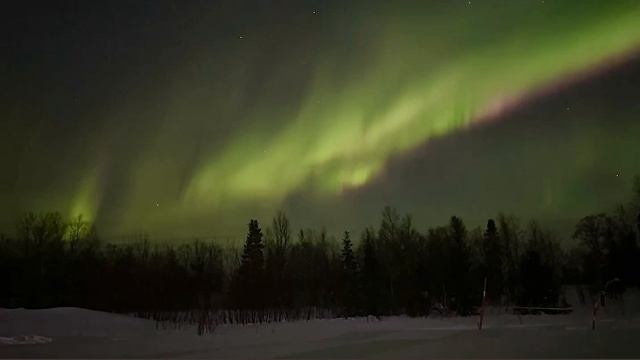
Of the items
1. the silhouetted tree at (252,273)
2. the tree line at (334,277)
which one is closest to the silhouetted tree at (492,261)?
the tree line at (334,277)

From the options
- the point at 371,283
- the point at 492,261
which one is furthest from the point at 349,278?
the point at 492,261

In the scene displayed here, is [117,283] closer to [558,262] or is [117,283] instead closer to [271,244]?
[271,244]

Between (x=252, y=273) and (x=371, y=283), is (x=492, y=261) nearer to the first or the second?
(x=371, y=283)

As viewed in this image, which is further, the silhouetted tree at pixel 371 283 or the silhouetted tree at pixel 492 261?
the silhouetted tree at pixel 492 261

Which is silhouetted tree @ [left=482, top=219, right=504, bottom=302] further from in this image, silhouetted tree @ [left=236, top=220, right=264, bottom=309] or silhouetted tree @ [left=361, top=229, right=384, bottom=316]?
silhouetted tree @ [left=236, top=220, right=264, bottom=309]

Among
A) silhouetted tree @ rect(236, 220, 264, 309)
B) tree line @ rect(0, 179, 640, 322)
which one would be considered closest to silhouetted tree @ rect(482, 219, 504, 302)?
tree line @ rect(0, 179, 640, 322)

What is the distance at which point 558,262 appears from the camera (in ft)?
Answer: 265

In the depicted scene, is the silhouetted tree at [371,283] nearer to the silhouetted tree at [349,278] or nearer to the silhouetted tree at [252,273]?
the silhouetted tree at [349,278]

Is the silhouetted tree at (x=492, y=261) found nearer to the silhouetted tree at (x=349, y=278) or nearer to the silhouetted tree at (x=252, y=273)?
the silhouetted tree at (x=349, y=278)

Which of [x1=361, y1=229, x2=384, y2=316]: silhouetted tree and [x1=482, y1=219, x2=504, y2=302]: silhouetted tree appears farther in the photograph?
[x1=482, y1=219, x2=504, y2=302]: silhouetted tree

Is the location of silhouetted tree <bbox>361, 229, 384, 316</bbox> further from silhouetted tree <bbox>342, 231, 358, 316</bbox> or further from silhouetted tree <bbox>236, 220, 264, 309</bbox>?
silhouetted tree <bbox>236, 220, 264, 309</bbox>

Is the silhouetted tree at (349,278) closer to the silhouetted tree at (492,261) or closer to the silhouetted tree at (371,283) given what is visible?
the silhouetted tree at (371,283)

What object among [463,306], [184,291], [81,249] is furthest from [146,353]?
[81,249]

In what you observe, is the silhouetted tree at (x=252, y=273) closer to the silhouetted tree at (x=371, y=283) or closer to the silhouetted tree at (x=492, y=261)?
the silhouetted tree at (x=371, y=283)
